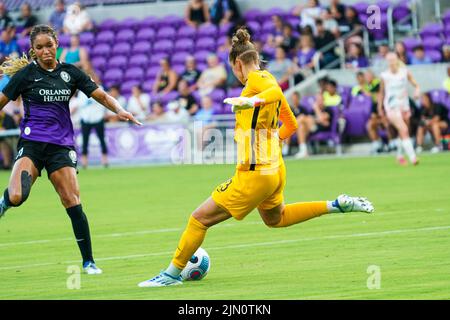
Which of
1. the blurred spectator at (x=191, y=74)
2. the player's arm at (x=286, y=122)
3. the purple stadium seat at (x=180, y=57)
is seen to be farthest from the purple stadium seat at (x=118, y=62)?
the player's arm at (x=286, y=122)

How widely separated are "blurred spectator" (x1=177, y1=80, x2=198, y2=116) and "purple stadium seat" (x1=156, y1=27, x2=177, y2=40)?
178 inches

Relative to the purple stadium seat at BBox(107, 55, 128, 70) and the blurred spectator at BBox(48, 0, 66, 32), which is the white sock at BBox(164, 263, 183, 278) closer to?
the purple stadium seat at BBox(107, 55, 128, 70)

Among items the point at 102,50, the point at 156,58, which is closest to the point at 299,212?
the point at 156,58

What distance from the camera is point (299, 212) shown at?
420 inches

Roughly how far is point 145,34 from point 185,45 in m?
1.96

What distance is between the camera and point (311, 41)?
3114 centimetres

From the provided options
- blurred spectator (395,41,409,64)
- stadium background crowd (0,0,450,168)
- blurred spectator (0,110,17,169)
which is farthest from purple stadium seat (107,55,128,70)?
blurred spectator (395,41,409,64)

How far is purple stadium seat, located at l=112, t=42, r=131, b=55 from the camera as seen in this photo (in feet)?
118

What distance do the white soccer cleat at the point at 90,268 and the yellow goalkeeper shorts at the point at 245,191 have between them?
66.2 inches

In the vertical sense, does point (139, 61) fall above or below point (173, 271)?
above

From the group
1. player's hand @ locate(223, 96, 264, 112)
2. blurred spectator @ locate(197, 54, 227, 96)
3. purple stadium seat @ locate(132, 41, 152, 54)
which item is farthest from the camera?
purple stadium seat @ locate(132, 41, 152, 54)

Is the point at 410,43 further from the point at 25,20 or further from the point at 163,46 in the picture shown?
the point at 25,20
